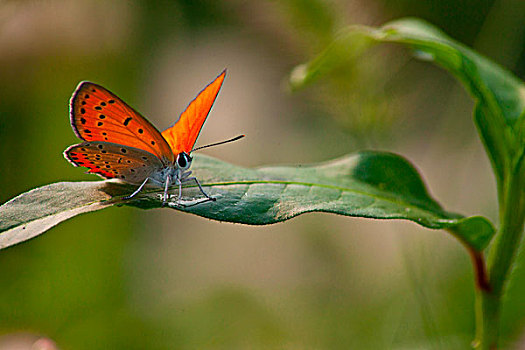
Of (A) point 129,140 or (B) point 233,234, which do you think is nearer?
(A) point 129,140

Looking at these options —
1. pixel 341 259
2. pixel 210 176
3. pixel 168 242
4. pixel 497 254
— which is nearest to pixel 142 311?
pixel 168 242

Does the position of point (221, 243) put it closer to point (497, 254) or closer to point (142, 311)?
point (142, 311)

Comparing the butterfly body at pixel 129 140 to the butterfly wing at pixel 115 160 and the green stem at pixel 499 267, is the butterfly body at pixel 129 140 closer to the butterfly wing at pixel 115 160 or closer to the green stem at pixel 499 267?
the butterfly wing at pixel 115 160

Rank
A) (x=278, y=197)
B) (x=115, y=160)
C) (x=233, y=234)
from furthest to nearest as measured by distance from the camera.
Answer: (x=233, y=234) < (x=115, y=160) < (x=278, y=197)

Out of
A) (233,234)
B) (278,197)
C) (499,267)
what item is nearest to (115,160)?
(278,197)

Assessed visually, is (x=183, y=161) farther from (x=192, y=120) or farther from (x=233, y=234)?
(x=233, y=234)

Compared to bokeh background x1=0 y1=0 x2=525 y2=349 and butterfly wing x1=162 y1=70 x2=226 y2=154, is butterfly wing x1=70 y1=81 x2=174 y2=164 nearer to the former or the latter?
butterfly wing x1=162 y1=70 x2=226 y2=154

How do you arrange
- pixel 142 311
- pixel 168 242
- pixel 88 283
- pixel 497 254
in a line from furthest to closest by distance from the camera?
1. pixel 168 242
2. pixel 88 283
3. pixel 142 311
4. pixel 497 254
